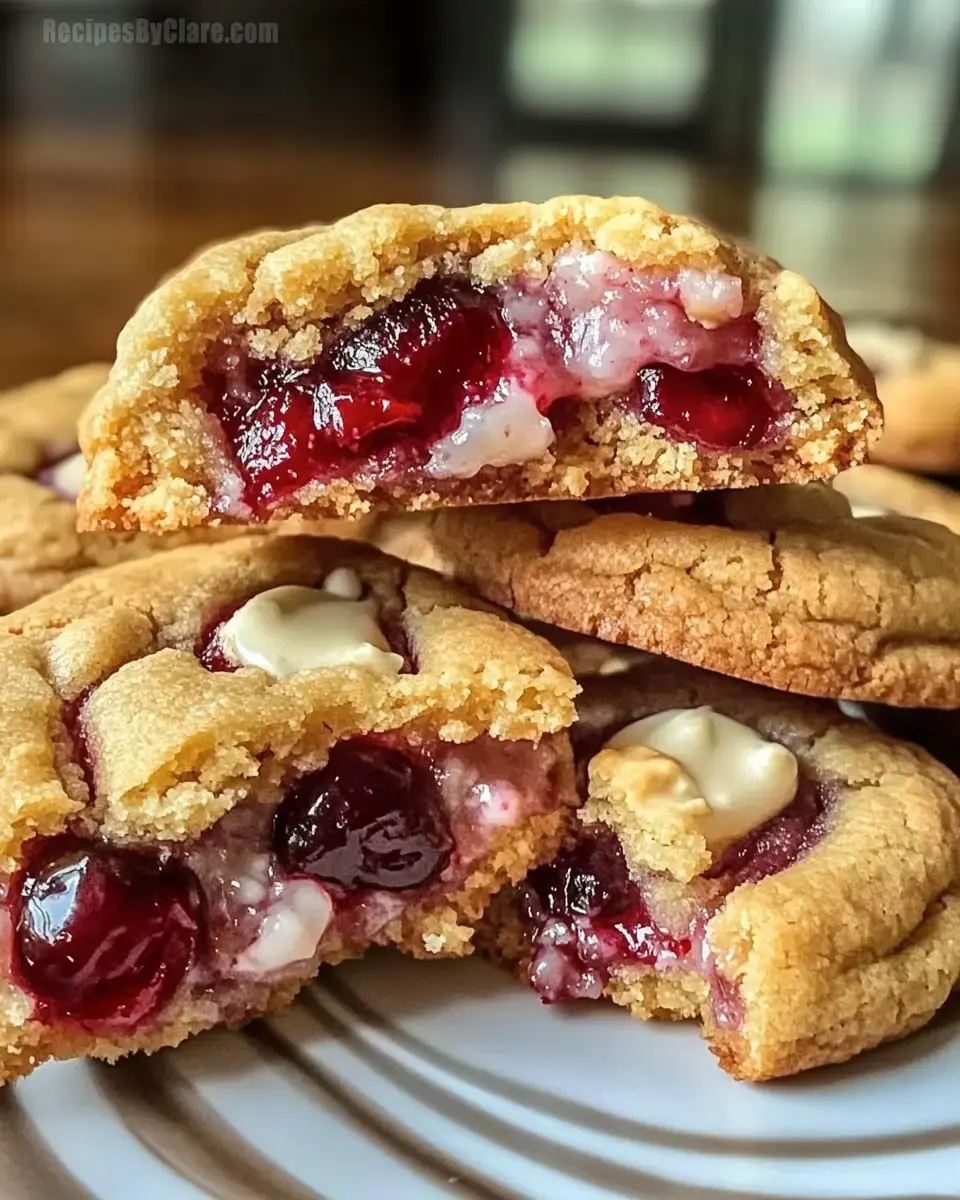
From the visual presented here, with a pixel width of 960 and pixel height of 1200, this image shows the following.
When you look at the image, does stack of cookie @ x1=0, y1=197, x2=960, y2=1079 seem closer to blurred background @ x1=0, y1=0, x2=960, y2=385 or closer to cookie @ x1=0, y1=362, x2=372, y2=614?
cookie @ x1=0, y1=362, x2=372, y2=614

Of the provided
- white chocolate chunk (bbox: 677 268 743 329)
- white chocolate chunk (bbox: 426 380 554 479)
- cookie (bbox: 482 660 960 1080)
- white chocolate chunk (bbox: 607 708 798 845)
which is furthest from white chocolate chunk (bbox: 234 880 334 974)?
white chocolate chunk (bbox: 677 268 743 329)

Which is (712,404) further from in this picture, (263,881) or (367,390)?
(263,881)

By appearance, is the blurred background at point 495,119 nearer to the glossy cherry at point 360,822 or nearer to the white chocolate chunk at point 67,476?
the white chocolate chunk at point 67,476

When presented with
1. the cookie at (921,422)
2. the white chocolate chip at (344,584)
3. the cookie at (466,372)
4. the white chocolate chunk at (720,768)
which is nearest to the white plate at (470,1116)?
the white chocolate chunk at (720,768)

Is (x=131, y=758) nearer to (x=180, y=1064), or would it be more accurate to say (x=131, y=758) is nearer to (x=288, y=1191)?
(x=180, y=1064)

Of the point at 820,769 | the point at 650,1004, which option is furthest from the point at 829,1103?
the point at 820,769

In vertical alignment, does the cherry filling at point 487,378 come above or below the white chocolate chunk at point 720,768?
above
